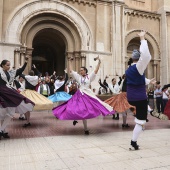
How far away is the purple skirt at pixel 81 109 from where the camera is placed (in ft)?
17.9

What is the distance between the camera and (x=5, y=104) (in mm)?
4848

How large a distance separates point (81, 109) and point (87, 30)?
10784 mm

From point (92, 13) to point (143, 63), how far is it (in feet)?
41.4

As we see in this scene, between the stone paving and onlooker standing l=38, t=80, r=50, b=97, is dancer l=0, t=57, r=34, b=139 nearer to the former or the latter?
the stone paving

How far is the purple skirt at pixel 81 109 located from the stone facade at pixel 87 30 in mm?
8855

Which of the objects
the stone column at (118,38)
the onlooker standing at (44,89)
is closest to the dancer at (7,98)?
the onlooker standing at (44,89)

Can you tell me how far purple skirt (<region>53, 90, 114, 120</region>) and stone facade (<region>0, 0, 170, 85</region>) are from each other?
886 cm

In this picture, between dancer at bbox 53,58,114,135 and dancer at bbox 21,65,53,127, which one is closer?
dancer at bbox 53,58,114,135

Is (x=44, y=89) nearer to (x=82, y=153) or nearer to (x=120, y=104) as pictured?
(x=120, y=104)

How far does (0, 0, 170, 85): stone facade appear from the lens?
13.6 m

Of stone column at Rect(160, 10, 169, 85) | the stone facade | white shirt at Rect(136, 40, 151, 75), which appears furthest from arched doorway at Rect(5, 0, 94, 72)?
white shirt at Rect(136, 40, 151, 75)

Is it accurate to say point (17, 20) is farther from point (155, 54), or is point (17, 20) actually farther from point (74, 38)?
point (155, 54)

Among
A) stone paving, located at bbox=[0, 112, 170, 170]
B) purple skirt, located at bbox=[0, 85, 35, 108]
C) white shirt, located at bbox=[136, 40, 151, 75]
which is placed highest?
white shirt, located at bbox=[136, 40, 151, 75]

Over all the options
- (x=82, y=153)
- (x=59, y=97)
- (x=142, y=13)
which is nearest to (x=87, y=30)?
(x=142, y=13)
